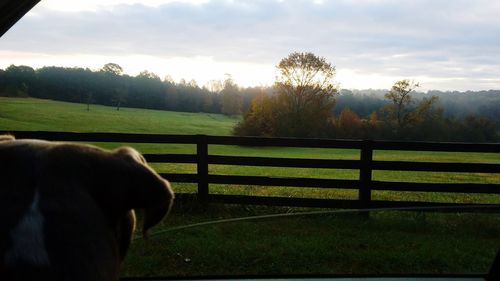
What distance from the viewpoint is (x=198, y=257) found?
3006 mm

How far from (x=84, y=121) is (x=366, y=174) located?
127 ft

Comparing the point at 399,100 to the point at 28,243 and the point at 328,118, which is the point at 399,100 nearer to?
the point at 328,118

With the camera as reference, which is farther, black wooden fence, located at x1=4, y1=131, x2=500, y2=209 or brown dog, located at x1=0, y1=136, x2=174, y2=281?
black wooden fence, located at x1=4, y1=131, x2=500, y2=209

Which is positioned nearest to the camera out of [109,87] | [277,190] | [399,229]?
[399,229]

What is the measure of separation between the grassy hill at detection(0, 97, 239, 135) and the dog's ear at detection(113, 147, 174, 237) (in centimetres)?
3638

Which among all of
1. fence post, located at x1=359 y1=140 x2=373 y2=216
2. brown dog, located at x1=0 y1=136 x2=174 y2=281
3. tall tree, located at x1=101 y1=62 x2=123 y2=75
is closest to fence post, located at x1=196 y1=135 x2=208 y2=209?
fence post, located at x1=359 y1=140 x2=373 y2=216

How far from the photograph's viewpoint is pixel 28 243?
2.57ft

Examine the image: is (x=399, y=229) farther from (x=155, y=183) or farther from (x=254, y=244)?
(x=155, y=183)

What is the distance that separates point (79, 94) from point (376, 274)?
203ft

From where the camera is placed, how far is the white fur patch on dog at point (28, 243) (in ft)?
2.54

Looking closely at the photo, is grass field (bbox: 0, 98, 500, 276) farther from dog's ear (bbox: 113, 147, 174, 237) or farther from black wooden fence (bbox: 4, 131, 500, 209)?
black wooden fence (bbox: 4, 131, 500, 209)

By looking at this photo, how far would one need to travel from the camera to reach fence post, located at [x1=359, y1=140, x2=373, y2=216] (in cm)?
693

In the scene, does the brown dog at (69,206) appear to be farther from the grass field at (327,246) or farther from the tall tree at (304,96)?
the tall tree at (304,96)

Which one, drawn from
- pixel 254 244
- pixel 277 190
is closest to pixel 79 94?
pixel 277 190
